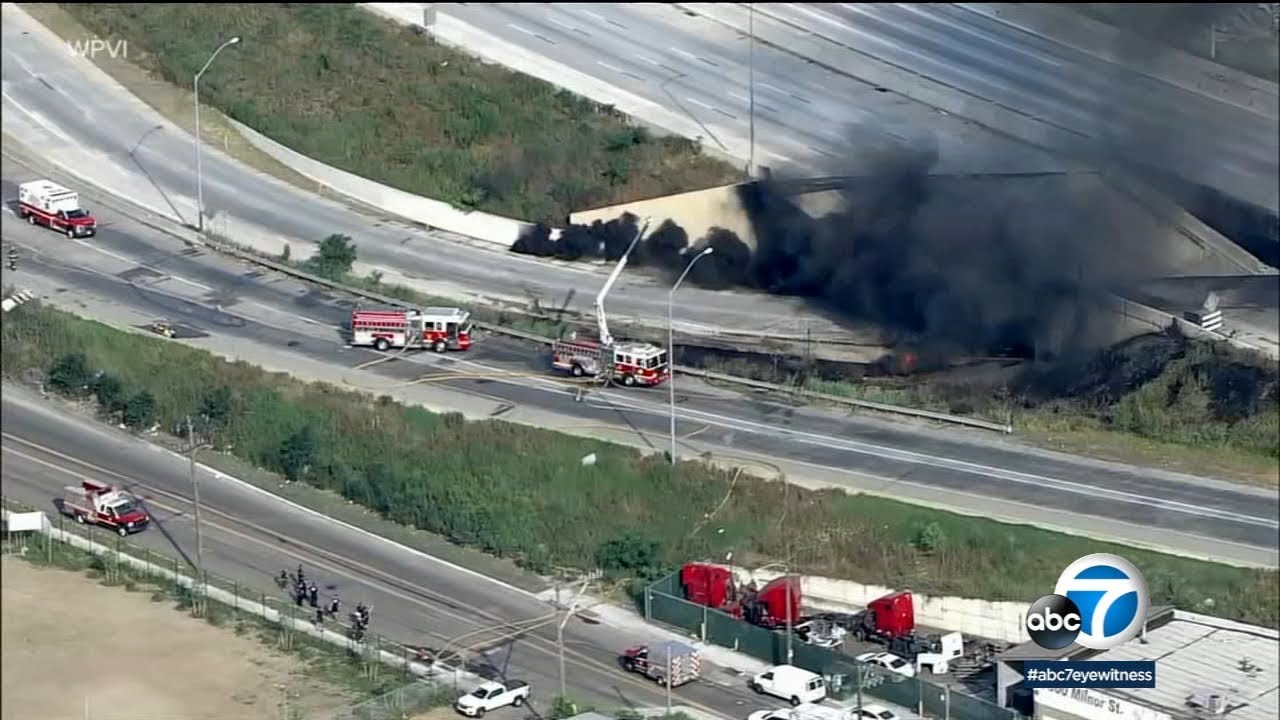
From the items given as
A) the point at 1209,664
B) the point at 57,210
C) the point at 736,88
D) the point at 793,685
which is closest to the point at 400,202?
the point at 57,210

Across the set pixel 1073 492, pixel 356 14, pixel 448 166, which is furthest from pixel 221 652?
pixel 356 14

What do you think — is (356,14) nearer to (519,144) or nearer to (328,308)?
(519,144)

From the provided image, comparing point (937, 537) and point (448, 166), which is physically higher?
point (448, 166)

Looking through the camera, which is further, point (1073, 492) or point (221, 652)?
point (1073, 492)

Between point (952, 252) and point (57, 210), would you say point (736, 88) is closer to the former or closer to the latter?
point (952, 252)

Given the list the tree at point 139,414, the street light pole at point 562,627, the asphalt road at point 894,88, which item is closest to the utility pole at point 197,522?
the tree at point 139,414

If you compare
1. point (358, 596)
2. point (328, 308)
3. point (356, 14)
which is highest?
point (356, 14)
